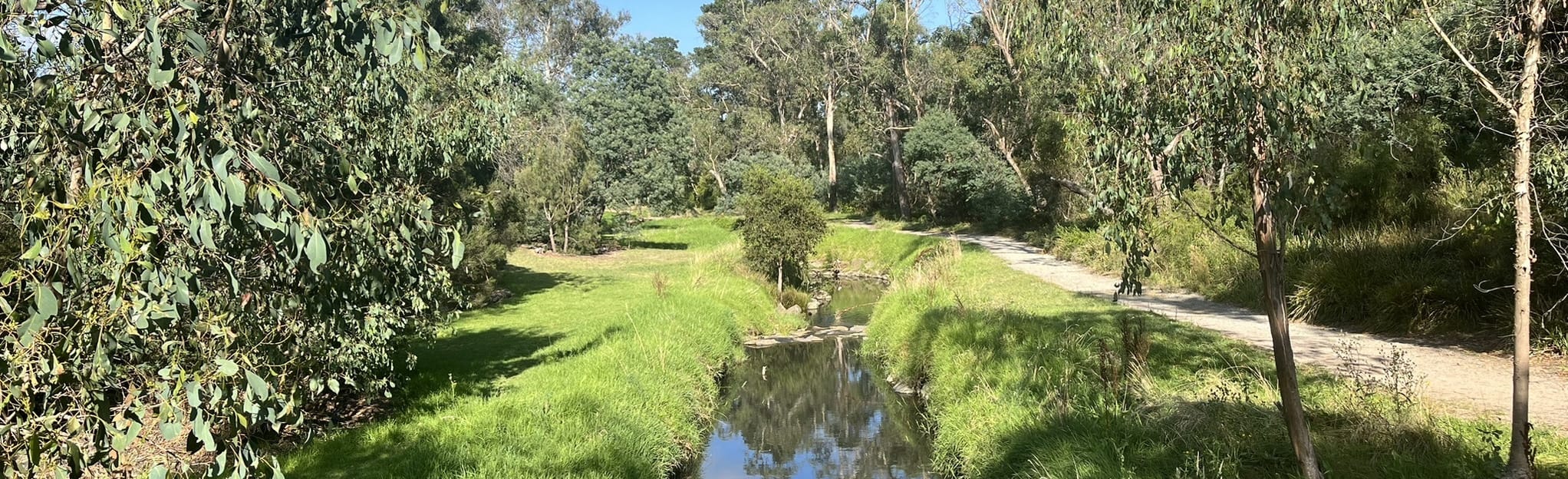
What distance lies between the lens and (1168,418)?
23.9ft

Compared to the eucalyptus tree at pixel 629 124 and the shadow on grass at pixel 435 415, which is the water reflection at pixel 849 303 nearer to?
the shadow on grass at pixel 435 415

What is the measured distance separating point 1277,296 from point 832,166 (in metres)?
45.1

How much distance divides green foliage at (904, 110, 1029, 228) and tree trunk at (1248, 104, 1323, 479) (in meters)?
25.6

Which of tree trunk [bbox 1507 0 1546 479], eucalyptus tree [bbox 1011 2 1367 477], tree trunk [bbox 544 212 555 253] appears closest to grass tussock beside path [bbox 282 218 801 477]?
eucalyptus tree [bbox 1011 2 1367 477]

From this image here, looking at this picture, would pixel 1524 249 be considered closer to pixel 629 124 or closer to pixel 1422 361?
pixel 1422 361

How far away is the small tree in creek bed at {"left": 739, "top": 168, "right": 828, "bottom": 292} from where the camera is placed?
825 inches

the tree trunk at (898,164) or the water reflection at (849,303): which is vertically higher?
the tree trunk at (898,164)

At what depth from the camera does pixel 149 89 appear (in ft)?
7.97

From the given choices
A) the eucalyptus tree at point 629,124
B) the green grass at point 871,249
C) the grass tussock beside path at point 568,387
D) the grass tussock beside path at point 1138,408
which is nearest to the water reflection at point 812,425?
the grass tussock beside path at point 568,387

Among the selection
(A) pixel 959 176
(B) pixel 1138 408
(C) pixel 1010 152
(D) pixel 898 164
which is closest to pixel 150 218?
(B) pixel 1138 408

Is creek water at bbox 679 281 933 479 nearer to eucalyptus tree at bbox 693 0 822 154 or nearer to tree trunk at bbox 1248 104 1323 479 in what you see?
tree trunk at bbox 1248 104 1323 479

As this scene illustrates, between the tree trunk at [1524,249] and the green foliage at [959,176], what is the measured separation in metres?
25.7

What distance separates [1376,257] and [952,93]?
24.6m

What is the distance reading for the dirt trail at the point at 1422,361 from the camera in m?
7.16
